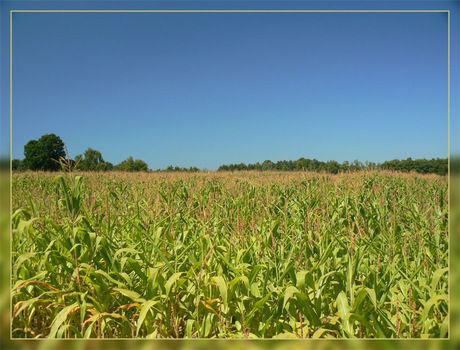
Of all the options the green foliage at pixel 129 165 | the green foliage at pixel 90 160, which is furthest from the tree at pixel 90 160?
the green foliage at pixel 129 165

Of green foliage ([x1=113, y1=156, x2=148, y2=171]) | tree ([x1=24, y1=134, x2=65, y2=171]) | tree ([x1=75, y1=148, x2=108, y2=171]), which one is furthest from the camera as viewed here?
green foliage ([x1=113, y1=156, x2=148, y2=171])

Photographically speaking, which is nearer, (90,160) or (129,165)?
(90,160)

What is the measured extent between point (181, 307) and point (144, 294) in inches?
11.3

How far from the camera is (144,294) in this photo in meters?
1.67

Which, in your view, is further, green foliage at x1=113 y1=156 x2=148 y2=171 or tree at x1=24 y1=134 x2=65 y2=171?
green foliage at x1=113 y1=156 x2=148 y2=171

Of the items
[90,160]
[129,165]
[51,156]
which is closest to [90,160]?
[90,160]

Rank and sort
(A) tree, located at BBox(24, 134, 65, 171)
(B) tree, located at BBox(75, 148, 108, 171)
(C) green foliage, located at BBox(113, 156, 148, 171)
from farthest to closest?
(C) green foliage, located at BBox(113, 156, 148, 171) → (B) tree, located at BBox(75, 148, 108, 171) → (A) tree, located at BBox(24, 134, 65, 171)

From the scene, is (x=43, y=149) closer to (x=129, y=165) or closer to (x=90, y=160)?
(x=90, y=160)

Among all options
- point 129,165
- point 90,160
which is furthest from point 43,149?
point 129,165

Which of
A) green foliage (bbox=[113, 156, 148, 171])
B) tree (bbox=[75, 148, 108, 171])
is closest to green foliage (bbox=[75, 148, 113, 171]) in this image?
tree (bbox=[75, 148, 108, 171])

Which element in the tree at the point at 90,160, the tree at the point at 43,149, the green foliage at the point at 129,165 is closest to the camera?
the tree at the point at 43,149

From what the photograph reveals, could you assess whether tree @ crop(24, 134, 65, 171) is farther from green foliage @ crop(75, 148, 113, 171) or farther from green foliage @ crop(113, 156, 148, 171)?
green foliage @ crop(113, 156, 148, 171)

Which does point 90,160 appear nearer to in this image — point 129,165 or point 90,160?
point 90,160

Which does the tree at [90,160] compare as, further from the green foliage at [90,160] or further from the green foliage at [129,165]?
the green foliage at [129,165]
